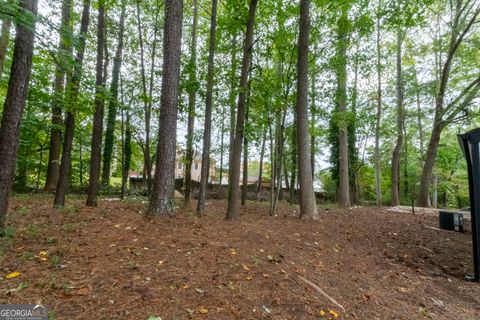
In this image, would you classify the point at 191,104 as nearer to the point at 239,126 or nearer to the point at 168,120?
the point at 239,126

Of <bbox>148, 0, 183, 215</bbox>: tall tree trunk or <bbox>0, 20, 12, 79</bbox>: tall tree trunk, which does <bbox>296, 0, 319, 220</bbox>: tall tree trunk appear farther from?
<bbox>0, 20, 12, 79</bbox>: tall tree trunk

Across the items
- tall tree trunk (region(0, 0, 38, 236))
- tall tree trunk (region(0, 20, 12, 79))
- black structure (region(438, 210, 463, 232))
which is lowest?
black structure (region(438, 210, 463, 232))

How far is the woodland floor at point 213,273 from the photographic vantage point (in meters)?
2.16

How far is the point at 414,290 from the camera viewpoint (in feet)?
11.3

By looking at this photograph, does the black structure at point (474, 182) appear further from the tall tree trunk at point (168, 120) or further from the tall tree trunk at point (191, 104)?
the tall tree trunk at point (191, 104)

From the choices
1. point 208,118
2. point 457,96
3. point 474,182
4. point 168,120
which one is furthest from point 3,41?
point 457,96

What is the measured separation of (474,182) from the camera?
160 inches

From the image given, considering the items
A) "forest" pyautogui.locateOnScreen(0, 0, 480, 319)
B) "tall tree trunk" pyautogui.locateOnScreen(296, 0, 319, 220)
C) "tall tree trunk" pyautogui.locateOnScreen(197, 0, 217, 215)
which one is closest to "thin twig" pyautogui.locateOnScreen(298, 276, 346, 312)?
"forest" pyautogui.locateOnScreen(0, 0, 480, 319)

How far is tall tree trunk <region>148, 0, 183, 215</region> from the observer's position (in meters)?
→ 4.34

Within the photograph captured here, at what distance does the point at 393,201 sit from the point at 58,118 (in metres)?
16.6

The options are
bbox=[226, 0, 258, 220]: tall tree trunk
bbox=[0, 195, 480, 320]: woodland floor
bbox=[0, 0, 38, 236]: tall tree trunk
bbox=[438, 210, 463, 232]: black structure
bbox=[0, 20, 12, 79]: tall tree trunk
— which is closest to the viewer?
bbox=[0, 195, 480, 320]: woodland floor

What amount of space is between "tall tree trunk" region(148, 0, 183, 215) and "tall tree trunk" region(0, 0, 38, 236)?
1857 millimetres

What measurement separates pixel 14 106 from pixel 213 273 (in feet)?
11.4

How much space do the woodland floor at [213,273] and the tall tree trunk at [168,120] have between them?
0.36 metres
